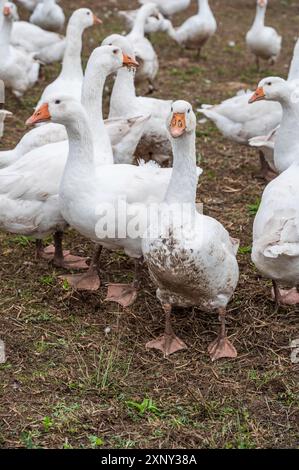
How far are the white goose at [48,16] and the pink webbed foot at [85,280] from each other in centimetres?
772

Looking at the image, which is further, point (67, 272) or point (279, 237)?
point (67, 272)

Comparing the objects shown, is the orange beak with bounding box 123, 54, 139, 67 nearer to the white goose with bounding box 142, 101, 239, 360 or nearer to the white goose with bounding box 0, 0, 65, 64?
the white goose with bounding box 142, 101, 239, 360

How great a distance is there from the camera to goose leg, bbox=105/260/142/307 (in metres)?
5.61

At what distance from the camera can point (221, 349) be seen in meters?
5.00

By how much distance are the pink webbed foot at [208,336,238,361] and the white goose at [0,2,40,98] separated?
5.61m

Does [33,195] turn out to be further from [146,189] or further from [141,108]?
[141,108]

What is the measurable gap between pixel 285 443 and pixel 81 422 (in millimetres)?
1136

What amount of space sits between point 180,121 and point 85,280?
172 cm

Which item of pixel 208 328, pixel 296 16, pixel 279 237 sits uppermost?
pixel 279 237

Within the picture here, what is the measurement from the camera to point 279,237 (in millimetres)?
4828

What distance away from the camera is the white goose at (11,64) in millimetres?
9461

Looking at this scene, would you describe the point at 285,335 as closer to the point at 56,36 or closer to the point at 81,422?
the point at 81,422

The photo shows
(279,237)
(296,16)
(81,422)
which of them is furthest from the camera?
(296,16)
